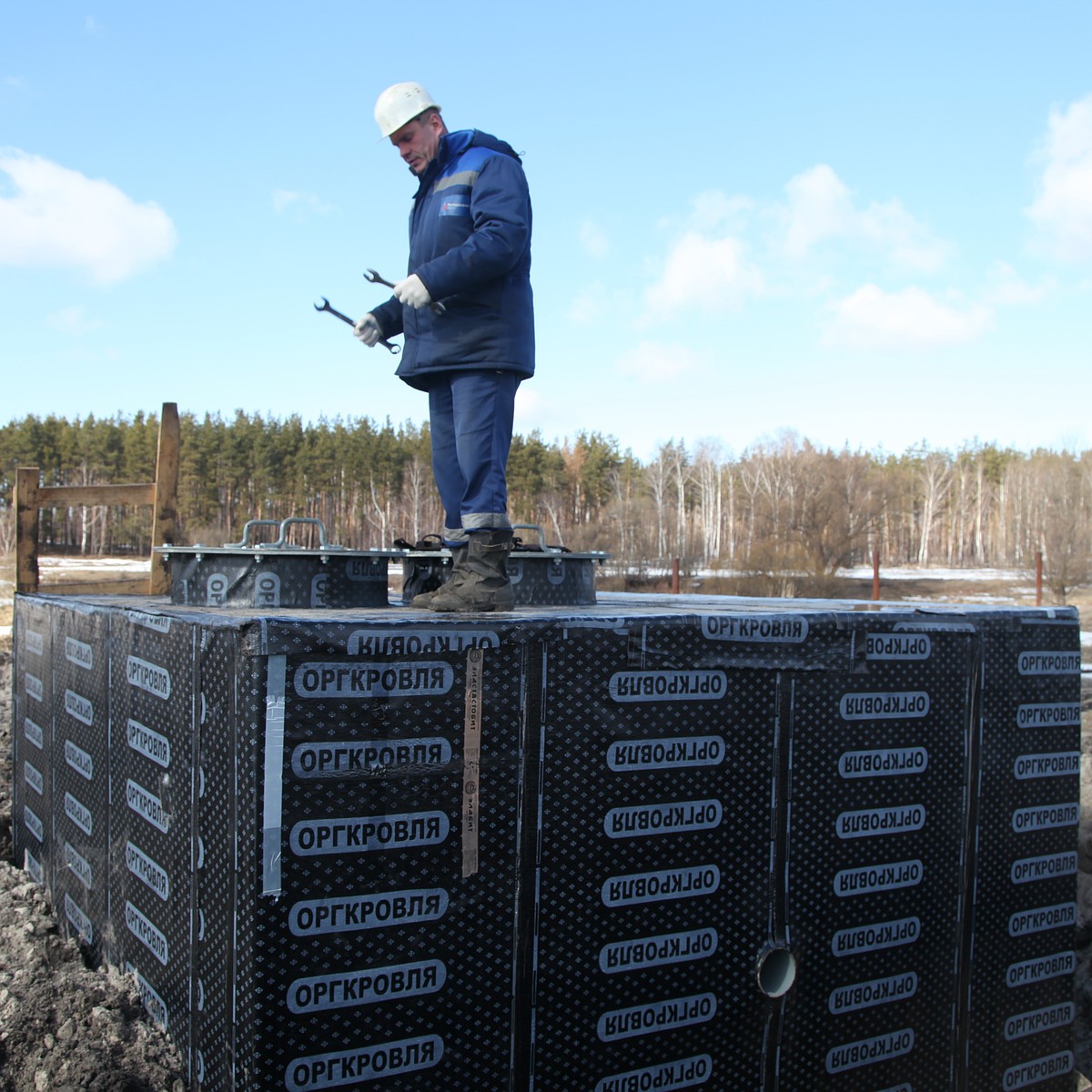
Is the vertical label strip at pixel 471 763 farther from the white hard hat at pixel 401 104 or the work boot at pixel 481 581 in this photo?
the white hard hat at pixel 401 104

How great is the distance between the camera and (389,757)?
2.48 metres

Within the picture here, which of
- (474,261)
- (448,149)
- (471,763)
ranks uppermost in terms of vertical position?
(448,149)

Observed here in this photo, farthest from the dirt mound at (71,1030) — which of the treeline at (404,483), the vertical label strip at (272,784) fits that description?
the treeline at (404,483)

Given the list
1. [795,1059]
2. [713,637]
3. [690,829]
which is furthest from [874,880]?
[713,637]

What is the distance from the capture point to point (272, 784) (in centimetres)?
234

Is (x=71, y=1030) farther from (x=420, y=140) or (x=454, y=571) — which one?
(x=420, y=140)

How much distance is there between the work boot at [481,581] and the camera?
10.8ft

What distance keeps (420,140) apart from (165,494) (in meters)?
4.63

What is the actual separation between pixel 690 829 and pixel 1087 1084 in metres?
2.58

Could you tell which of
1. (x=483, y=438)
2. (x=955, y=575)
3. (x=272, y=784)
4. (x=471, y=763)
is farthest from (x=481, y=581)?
(x=955, y=575)

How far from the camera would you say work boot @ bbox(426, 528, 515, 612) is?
3.29 m

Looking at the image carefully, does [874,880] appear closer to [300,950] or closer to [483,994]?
[483,994]

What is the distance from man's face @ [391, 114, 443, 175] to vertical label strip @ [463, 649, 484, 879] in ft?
6.97

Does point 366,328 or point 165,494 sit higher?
point 366,328
